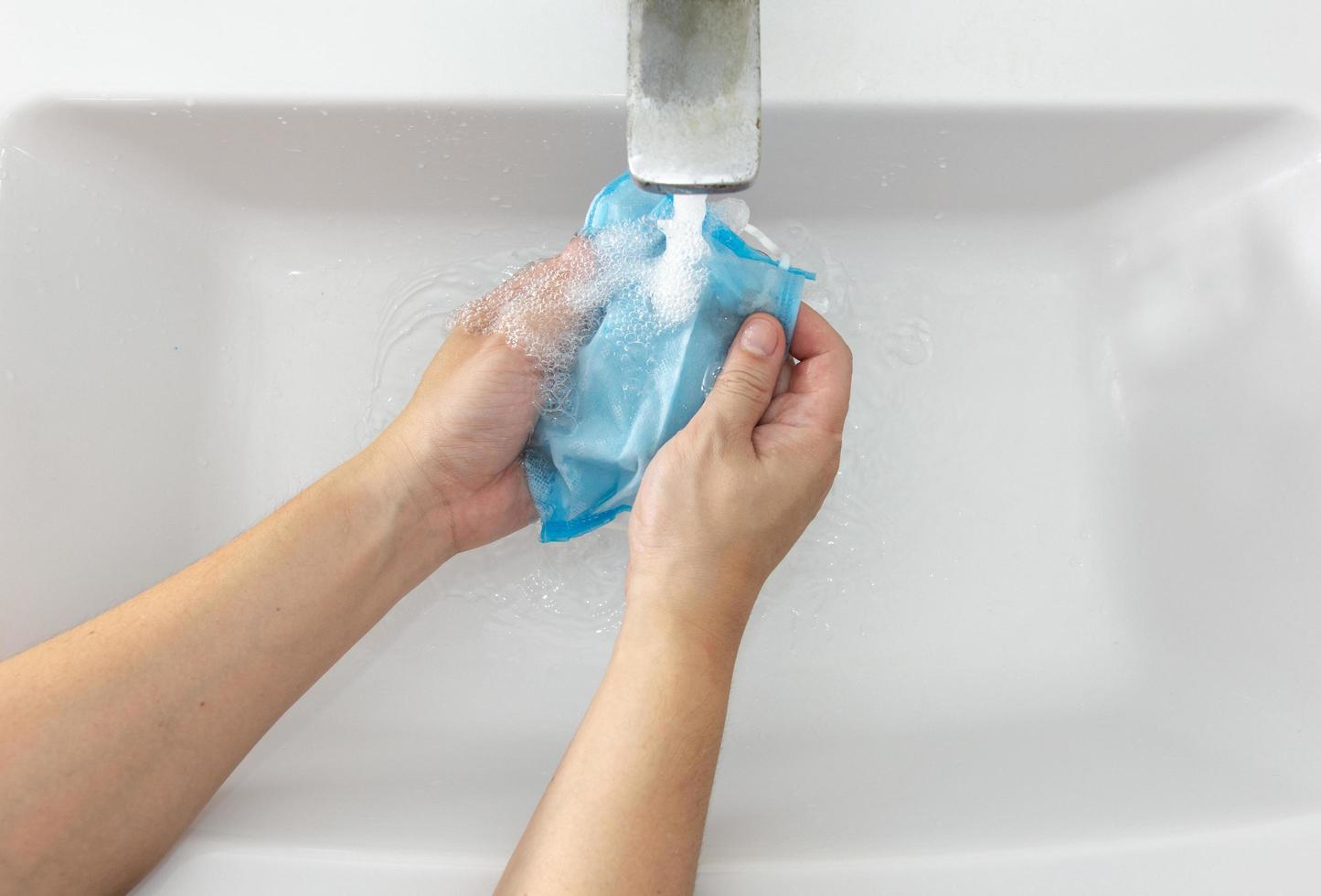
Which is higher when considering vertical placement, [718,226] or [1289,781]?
[718,226]

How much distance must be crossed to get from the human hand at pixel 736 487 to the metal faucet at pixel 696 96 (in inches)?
7.3

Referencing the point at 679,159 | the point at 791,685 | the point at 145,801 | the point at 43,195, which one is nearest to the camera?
the point at 679,159

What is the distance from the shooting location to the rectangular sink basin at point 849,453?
0.71 m

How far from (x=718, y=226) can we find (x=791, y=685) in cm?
40

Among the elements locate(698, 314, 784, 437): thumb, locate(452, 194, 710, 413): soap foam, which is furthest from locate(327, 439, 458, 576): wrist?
locate(698, 314, 784, 437): thumb

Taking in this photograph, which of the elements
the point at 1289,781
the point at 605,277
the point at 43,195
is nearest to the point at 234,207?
the point at 43,195

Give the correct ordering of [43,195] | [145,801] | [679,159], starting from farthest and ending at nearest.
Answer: [43,195] → [145,801] → [679,159]

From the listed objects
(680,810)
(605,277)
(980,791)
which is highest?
(605,277)

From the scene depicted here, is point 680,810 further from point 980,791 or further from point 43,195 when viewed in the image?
point 43,195

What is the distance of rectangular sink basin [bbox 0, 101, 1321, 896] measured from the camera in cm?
71

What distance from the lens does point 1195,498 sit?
0.81 m

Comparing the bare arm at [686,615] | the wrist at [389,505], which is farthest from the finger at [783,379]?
the wrist at [389,505]

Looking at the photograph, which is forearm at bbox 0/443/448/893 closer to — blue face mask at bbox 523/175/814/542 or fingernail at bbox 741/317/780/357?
blue face mask at bbox 523/175/814/542

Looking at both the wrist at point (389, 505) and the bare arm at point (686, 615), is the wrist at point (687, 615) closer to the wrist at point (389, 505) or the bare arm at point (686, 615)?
the bare arm at point (686, 615)
